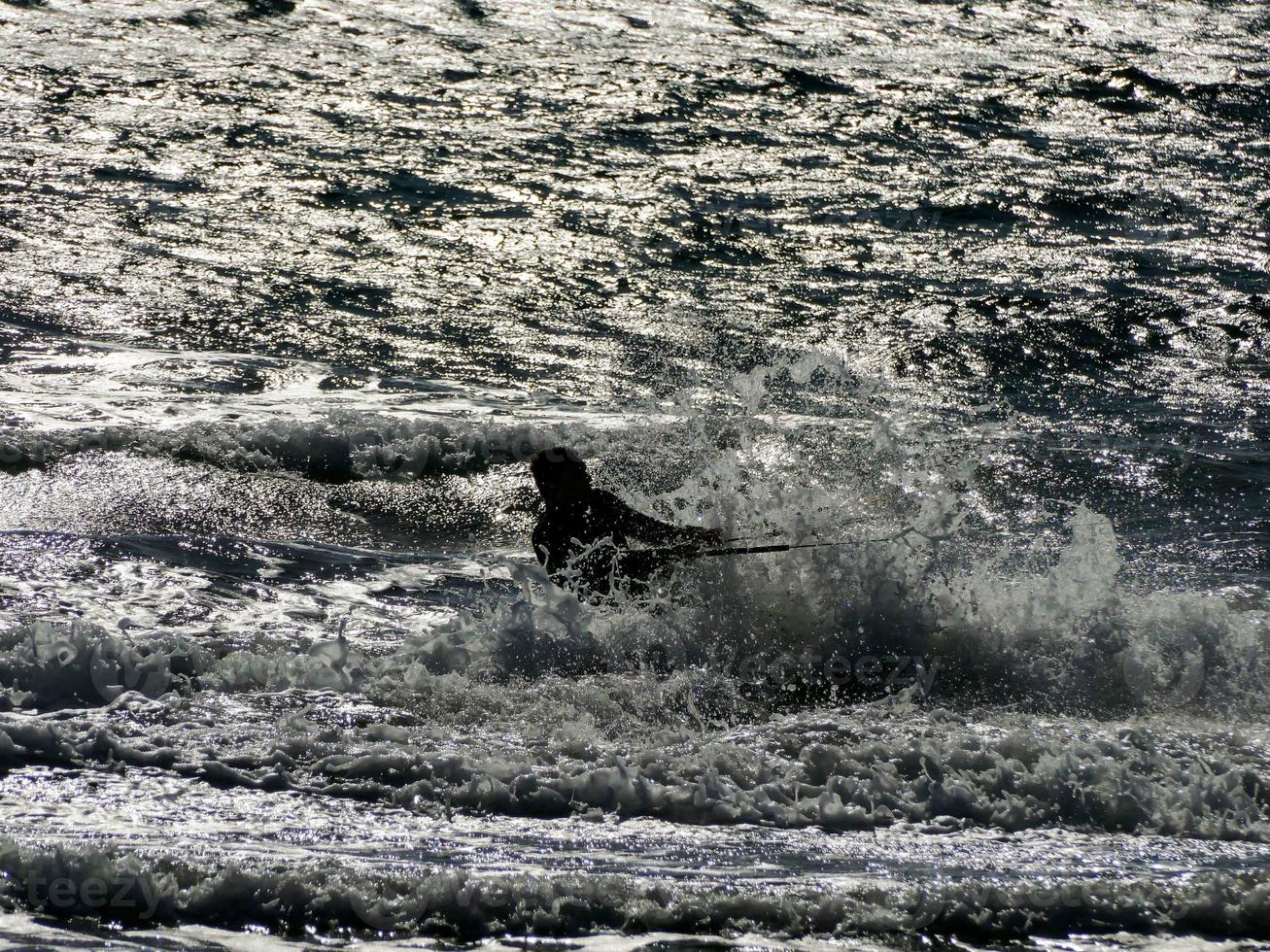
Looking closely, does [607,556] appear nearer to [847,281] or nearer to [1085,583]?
[1085,583]

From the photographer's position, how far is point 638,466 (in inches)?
360

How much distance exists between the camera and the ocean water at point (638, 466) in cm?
407

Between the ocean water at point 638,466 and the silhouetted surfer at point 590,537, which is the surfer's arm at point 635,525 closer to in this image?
the silhouetted surfer at point 590,537

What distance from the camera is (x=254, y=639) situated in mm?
5730

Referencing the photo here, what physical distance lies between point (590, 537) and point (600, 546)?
70 millimetres

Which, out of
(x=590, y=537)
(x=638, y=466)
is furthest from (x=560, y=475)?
(x=638, y=466)

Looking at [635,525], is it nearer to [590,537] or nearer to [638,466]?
[590,537]

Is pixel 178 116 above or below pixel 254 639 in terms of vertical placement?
above

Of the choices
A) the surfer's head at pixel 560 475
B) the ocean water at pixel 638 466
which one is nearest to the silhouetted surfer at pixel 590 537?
the surfer's head at pixel 560 475

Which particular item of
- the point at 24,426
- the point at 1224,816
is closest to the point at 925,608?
the point at 1224,816

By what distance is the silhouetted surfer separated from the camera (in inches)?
237

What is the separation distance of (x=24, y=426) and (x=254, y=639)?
4070 millimetres

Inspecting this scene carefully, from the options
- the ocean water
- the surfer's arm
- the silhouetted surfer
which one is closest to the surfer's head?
the silhouetted surfer

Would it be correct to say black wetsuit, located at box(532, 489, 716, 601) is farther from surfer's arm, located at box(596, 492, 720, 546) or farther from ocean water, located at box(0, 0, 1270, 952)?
ocean water, located at box(0, 0, 1270, 952)
